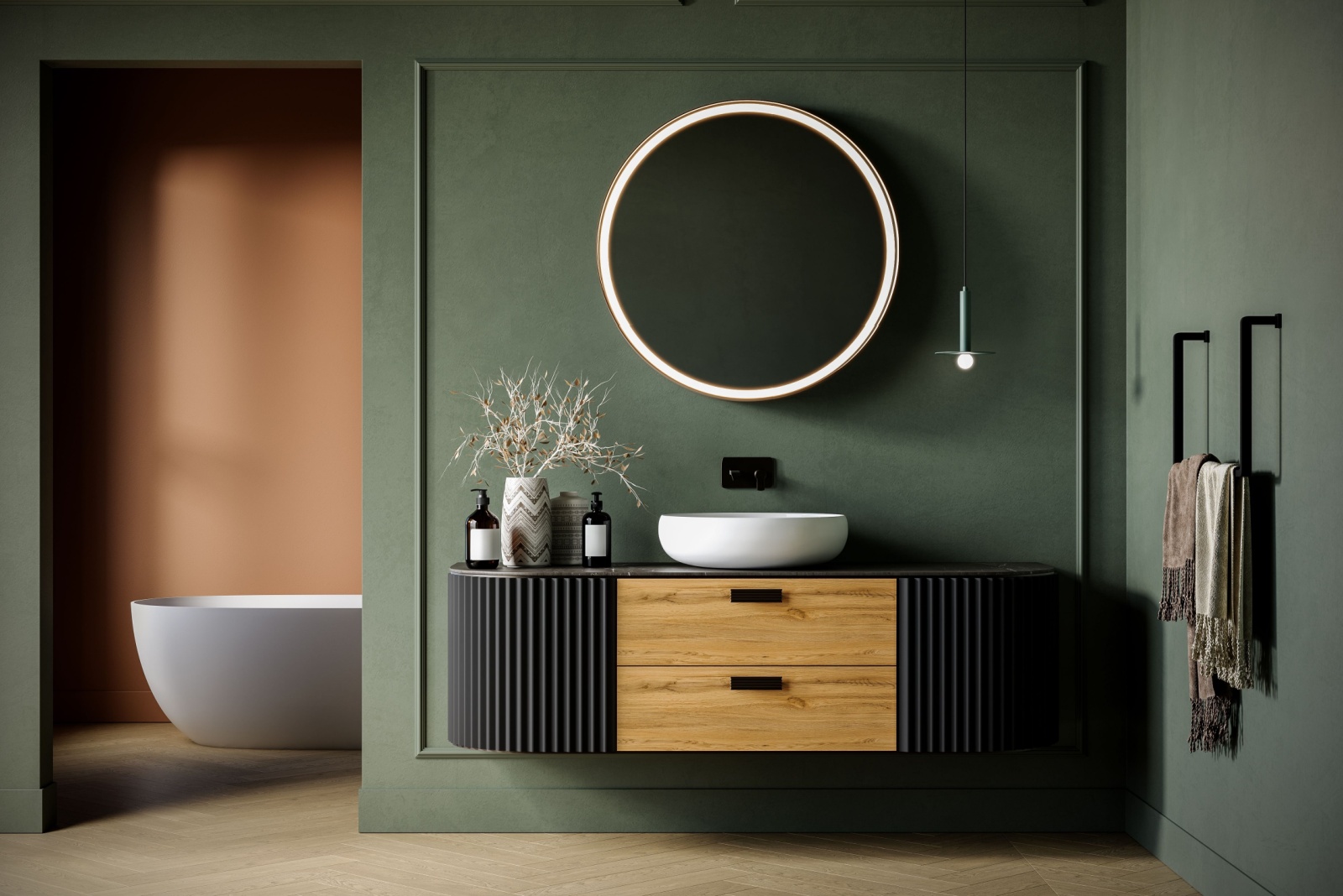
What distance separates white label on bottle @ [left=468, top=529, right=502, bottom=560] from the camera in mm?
2703

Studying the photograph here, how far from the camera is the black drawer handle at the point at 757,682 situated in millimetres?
2564

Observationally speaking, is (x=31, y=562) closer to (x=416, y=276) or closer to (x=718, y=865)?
(x=416, y=276)

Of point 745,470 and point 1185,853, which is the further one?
point 745,470

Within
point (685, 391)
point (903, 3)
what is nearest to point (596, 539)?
point (685, 391)

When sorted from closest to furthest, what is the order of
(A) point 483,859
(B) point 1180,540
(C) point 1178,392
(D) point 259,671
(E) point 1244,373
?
1. (E) point 1244,373
2. (B) point 1180,540
3. (C) point 1178,392
4. (A) point 483,859
5. (D) point 259,671

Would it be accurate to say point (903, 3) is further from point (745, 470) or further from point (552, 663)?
point (552, 663)

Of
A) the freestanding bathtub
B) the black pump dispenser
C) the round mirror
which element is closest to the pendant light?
the round mirror

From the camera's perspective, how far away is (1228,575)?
2.20m

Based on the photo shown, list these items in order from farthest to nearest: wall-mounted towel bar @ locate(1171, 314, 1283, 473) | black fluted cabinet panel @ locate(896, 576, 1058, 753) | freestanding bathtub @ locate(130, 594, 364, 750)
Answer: freestanding bathtub @ locate(130, 594, 364, 750) < black fluted cabinet panel @ locate(896, 576, 1058, 753) < wall-mounted towel bar @ locate(1171, 314, 1283, 473)

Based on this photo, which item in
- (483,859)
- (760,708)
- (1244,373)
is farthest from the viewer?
(483,859)

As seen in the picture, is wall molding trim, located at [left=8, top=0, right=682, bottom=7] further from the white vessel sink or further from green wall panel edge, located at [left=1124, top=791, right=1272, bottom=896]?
green wall panel edge, located at [left=1124, top=791, right=1272, bottom=896]

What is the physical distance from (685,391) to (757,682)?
844 mm

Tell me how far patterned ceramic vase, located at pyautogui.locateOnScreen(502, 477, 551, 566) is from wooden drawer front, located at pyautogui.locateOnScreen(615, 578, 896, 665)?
0.28 metres

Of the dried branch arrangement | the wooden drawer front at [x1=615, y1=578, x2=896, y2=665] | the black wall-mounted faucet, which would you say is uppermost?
the dried branch arrangement
